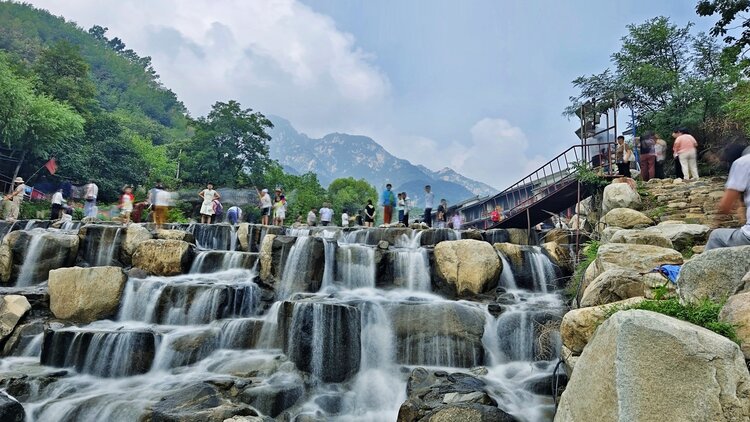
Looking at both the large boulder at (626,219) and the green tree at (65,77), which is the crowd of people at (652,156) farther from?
the green tree at (65,77)

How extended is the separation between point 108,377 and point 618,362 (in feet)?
28.8

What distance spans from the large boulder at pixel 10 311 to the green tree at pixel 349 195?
125ft

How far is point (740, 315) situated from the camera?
3682 millimetres

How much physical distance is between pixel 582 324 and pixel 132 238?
1299 centimetres

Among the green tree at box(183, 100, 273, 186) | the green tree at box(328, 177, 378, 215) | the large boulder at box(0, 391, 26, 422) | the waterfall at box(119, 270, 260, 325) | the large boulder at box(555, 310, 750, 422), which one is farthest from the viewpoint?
the green tree at box(328, 177, 378, 215)

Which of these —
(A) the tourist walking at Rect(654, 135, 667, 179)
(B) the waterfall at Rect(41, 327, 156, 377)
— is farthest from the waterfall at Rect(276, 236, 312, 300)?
(A) the tourist walking at Rect(654, 135, 667, 179)

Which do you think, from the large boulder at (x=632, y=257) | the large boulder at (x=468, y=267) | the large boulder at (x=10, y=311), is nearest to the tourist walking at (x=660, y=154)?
the large boulder at (x=468, y=267)

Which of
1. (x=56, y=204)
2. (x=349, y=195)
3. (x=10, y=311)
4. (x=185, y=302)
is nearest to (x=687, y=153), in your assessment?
(x=185, y=302)

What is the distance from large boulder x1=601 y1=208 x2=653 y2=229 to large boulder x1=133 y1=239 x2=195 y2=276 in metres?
12.2

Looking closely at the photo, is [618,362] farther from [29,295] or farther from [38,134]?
[38,134]

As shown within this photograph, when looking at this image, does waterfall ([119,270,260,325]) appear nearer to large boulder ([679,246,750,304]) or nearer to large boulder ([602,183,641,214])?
large boulder ([679,246,750,304])

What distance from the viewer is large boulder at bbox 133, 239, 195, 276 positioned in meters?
12.3

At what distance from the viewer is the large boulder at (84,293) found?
10.1 m

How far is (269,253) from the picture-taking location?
38.8ft
